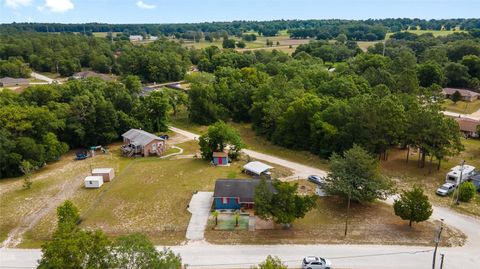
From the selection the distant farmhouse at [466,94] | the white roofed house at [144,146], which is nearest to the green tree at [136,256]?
the white roofed house at [144,146]

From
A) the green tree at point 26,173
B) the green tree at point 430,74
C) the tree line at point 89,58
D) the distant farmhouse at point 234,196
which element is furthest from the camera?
the tree line at point 89,58

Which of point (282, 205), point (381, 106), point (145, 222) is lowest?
point (145, 222)

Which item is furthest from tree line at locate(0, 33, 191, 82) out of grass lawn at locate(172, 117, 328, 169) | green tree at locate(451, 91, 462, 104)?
green tree at locate(451, 91, 462, 104)

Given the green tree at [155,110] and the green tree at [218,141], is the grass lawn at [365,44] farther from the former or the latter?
the green tree at [218,141]

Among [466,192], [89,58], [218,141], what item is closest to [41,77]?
[89,58]

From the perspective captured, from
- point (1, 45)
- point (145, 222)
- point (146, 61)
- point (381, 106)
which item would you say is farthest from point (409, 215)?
point (1, 45)

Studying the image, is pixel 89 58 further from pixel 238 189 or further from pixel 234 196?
pixel 234 196

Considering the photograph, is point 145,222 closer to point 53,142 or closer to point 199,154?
point 199,154
